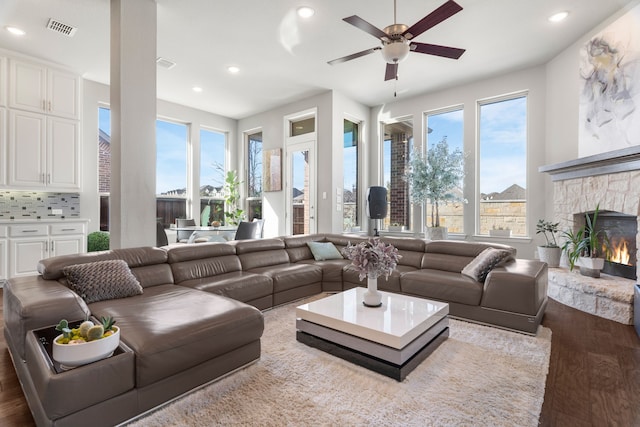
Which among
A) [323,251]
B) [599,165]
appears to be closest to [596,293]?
[599,165]

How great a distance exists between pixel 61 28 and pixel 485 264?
5.68 metres

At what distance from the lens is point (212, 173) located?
25.4ft

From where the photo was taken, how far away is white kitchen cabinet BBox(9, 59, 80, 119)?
454cm

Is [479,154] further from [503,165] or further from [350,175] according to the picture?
[350,175]

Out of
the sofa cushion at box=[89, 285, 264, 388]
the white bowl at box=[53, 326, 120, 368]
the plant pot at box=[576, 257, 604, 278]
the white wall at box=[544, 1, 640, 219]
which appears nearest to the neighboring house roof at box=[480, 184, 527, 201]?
the white wall at box=[544, 1, 640, 219]

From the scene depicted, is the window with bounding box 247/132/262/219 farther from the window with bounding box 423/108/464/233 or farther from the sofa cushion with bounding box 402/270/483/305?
the sofa cushion with bounding box 402/270/483/305

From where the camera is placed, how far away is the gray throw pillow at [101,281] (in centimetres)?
234

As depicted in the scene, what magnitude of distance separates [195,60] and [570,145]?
18.7 feet

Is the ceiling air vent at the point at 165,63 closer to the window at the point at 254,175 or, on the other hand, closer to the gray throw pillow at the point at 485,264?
the window at the point at 254,175

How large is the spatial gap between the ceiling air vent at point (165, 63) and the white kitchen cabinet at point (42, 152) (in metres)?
1.69

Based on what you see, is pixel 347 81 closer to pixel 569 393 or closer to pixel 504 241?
pixel 504 241

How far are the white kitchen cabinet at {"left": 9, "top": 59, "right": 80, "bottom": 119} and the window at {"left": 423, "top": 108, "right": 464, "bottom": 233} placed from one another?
20.2 ft

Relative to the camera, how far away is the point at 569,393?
1.91 metres

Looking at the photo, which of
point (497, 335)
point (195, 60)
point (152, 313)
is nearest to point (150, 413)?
point (152, 313)
